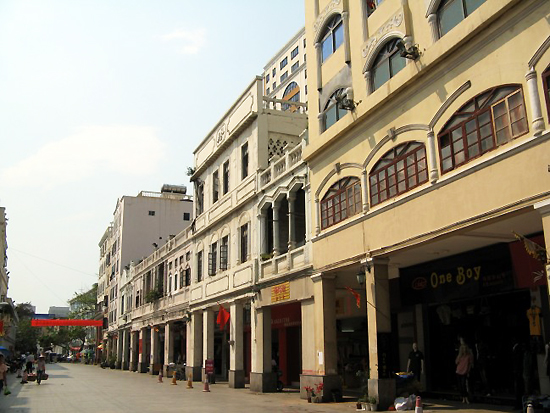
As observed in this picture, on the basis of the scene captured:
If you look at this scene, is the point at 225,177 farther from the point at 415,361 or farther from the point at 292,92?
the point at 292,92

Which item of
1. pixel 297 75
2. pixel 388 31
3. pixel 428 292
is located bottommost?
pixel 428 292

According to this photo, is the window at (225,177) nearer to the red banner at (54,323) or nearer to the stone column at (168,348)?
the stone column at (168,348)

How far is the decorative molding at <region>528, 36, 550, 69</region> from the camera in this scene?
11688 millimetres

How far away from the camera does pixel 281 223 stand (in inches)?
1000

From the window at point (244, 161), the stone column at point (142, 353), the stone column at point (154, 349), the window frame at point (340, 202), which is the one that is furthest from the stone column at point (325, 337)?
the stone column at point (142, 353)

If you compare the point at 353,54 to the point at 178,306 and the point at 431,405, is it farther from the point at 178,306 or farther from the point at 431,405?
the point at 178,306

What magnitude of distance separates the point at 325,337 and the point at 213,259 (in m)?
14.0

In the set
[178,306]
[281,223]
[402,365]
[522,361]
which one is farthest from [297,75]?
[522,361]

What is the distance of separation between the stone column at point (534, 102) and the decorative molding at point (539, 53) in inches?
5.2

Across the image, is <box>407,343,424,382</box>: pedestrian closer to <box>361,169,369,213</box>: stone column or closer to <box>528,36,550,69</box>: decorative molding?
<box>361,169,369,213</box>: stone column

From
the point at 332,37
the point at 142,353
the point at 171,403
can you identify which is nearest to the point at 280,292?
the point at 171,403

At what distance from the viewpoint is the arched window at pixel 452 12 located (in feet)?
46.3

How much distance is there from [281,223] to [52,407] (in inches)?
468

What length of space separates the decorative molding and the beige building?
0.8 inches
